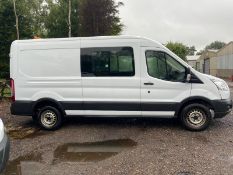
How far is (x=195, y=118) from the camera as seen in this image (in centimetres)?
747

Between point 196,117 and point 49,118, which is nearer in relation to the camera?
point 196,117

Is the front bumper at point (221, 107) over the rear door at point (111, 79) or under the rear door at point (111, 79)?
under

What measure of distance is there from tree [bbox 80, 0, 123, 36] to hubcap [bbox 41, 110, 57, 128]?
2224 cm

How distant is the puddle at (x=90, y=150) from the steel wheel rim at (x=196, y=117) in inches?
65.5

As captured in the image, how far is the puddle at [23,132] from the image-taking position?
24.7 feet

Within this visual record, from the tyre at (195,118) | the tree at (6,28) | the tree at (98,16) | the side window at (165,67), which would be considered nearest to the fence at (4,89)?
the side window at (165,67)

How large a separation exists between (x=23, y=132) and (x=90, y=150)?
8.29 ft

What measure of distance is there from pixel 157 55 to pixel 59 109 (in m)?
2.84

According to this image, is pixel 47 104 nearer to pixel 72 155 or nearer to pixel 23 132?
pixel 23 132

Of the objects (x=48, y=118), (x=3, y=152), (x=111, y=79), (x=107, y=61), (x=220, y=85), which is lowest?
(x=48, y=118)

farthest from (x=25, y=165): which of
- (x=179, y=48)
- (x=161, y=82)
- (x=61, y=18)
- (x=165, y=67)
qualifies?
(x=61, y=18)

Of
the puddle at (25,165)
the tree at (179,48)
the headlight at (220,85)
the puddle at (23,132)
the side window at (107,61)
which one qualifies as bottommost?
the puddle at (25,165)

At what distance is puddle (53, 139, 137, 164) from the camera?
5748 millimetres

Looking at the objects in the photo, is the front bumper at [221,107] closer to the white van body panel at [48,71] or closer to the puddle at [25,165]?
the white van body panel at [48,71]
